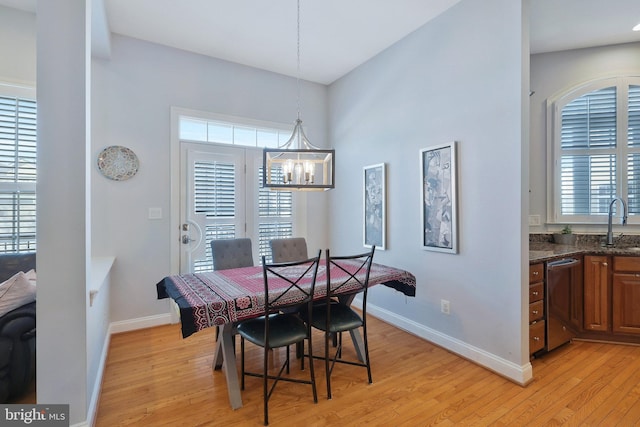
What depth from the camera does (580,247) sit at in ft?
10.1

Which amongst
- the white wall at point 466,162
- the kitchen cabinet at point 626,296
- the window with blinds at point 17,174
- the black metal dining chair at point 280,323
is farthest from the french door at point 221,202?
the kitchen cabinet at point 626,296

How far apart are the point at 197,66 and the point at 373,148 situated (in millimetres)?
2314

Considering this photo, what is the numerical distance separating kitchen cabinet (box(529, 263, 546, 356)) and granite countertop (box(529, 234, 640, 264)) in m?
0.11

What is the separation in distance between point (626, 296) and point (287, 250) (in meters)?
3.19

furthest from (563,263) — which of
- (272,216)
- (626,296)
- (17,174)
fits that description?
(17,174)

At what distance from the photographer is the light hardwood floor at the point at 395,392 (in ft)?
6.14

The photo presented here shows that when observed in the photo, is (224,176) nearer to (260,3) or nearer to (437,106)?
(260,3)

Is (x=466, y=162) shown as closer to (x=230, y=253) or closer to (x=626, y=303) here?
(x=626, y=303)

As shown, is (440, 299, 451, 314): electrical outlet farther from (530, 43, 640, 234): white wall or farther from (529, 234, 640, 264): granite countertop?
(530, 43, 640, 234): white wall

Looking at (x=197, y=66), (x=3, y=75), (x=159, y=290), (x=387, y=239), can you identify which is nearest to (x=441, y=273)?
(x=387, y=239)

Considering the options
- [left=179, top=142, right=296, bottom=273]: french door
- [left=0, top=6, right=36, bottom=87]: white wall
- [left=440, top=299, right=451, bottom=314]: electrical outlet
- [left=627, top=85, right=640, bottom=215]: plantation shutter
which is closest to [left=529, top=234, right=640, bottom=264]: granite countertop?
[left=627, top=85, right=640, bottom=215]: plantation shutter

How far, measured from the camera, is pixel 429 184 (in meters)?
2.96

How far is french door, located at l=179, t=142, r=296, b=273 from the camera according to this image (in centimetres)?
352

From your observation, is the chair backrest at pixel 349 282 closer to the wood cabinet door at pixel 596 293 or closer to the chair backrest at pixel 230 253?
the chair backrest at pixel 230 253
